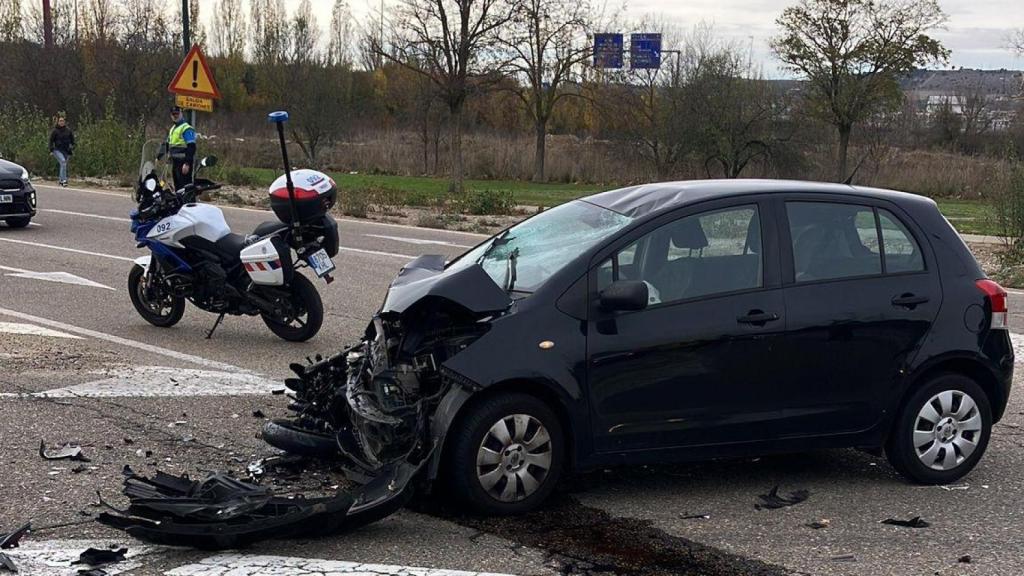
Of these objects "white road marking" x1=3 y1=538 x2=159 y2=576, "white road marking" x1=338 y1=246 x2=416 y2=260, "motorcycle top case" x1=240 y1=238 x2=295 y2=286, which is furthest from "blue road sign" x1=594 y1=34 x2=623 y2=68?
"white road marking" x1=3 y1=538 x2=159 y2=576

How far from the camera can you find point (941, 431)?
563cm

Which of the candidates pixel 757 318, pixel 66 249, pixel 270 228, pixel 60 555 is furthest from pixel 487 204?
pixel 60 555

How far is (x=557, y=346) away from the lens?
4.98 metres

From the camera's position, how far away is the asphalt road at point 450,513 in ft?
14.8

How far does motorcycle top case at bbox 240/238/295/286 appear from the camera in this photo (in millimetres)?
8469

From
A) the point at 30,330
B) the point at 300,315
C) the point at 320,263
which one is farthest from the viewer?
the point at 30,330

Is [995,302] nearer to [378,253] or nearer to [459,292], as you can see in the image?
→ [459,292]

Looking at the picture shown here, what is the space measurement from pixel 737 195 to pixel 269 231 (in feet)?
14.3

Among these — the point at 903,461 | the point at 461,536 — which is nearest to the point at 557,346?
the point at 461,536

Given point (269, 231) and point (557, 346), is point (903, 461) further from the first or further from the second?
point (269, 231)

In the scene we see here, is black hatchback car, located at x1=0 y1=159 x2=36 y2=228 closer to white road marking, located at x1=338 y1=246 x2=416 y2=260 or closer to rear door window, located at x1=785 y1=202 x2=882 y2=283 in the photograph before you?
white road marking, located at x1=338 y1=246 x2=416 y2=260

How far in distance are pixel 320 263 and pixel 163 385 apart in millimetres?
1716

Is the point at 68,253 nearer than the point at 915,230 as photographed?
No

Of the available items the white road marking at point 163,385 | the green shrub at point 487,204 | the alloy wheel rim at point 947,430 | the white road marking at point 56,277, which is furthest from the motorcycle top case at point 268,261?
the green shrub at point 487,204
